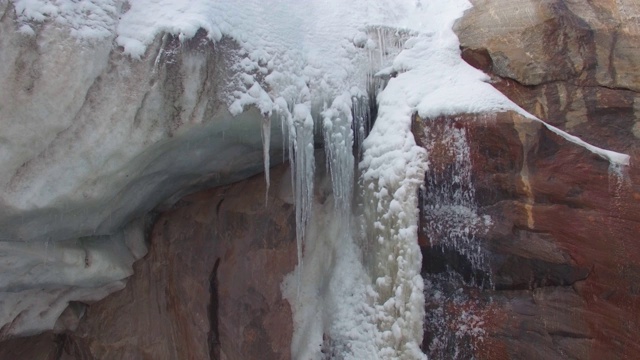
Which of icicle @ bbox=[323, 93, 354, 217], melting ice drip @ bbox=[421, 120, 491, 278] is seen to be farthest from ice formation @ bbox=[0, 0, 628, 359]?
melting ice drip @ bbox=[421, 120, 491, 278]

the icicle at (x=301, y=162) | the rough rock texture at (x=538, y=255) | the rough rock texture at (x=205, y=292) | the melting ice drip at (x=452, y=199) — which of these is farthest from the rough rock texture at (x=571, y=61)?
the rough rock texture at (x=205, y=292)

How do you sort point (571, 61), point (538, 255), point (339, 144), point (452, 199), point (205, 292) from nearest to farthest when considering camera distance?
point (538, 255) → point (452, 199) → point (571, 61) → point (339, 144) → point (205, 292)

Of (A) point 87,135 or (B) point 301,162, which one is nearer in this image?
(A) point 87,135

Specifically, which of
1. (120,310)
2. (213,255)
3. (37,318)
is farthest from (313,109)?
(37,318)

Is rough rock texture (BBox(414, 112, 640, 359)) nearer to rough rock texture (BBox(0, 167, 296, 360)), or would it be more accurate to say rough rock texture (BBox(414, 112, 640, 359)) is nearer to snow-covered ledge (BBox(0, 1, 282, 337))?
rough rock texture (BBox(0, 167, 296, 360))

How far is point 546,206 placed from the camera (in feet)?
11.0

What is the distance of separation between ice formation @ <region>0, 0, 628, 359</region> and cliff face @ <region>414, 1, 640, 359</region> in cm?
18

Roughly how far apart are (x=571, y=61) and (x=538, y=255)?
4.79 feet

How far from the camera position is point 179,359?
14.8 feet

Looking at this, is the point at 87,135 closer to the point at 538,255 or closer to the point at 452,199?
the point at 452,199

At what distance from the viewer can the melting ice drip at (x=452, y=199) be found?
3.51m

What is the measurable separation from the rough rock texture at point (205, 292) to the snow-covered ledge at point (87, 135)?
53cm

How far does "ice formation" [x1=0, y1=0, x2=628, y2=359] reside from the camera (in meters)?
3.22

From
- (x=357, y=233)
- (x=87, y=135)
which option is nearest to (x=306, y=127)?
(x=357, y=233)
